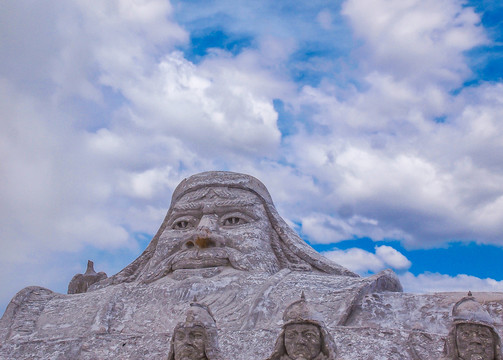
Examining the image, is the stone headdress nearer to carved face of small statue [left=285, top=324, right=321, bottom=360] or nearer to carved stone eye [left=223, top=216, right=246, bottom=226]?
carved stone eye [left=223, top=216, right=246, bottom=226]

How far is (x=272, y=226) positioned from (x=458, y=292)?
145 inches

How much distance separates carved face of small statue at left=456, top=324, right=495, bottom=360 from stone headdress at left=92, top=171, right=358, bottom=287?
175 inches

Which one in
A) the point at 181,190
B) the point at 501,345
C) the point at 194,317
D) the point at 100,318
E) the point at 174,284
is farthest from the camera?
the point at 181,190

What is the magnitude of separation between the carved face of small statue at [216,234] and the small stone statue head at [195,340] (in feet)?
11.9

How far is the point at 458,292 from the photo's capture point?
7.76 m

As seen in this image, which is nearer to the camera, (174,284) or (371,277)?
(371,277)

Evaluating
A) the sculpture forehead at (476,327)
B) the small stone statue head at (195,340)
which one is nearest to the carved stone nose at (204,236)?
the small stone statue head at (195,340)

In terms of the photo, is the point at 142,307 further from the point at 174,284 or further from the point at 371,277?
the point at 371,277

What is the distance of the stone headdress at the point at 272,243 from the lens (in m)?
10.0

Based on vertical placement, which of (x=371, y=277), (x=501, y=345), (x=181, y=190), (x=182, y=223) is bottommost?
(x=501, y=345)

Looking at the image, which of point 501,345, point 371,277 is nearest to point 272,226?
point 371,277

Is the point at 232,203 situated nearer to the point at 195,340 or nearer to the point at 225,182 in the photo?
the point at 225,182

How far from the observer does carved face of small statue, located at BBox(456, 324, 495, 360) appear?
5262mm

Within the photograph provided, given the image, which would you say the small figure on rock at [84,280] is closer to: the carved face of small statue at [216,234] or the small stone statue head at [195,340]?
the carved face of small statue at [216,234]
